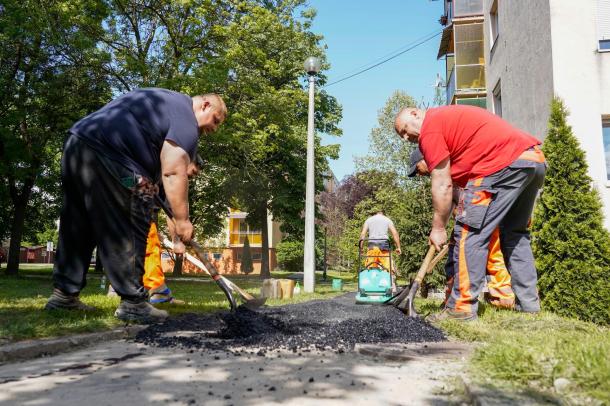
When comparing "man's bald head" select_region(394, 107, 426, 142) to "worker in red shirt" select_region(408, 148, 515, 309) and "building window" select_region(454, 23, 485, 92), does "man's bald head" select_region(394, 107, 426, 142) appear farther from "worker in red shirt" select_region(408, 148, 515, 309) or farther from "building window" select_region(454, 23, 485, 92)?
"building window" select_region(454, 23, 485, 92)

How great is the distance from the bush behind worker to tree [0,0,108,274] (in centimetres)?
1191

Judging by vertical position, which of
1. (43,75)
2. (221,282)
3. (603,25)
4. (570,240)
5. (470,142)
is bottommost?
(221,282)

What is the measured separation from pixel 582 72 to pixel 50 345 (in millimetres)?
9371

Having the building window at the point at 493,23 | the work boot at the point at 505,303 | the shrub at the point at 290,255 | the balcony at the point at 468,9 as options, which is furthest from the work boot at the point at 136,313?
the shrub at the point at 290,255

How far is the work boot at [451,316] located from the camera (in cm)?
382

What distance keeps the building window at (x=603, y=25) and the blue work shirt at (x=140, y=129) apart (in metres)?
8.31

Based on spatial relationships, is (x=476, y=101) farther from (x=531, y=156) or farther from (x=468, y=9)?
(x=531, y=156)

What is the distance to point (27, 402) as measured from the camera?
1.76 meters

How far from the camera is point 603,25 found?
28.7ft

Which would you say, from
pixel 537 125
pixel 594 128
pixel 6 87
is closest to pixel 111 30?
pixel 6 87

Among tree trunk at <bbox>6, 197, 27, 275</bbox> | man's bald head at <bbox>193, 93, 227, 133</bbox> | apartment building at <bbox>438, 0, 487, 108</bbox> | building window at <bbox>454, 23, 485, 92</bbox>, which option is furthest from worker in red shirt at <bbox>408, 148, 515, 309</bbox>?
tree trunk at <bbox>6, 197, 27, 275</bbox>

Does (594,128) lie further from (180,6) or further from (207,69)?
(180,6)

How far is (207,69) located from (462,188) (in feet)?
37.9

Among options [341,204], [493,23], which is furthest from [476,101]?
[341,204]
